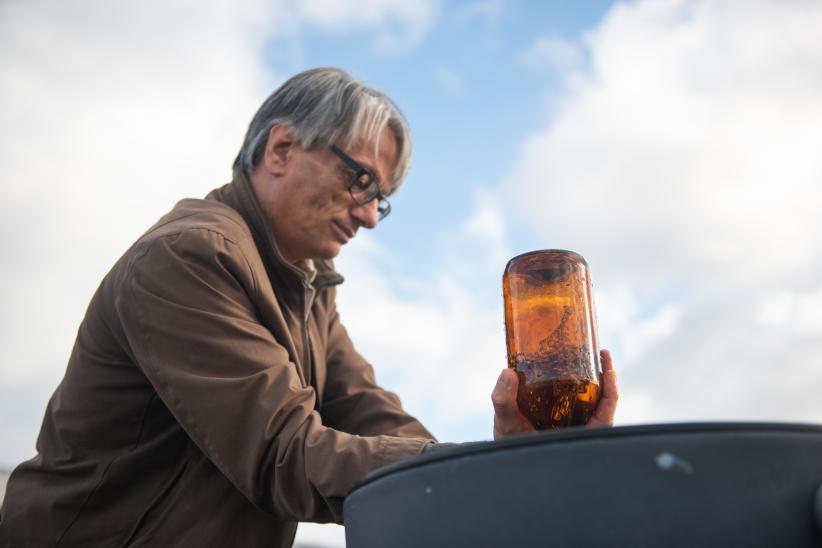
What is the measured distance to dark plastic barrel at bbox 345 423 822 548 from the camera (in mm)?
813

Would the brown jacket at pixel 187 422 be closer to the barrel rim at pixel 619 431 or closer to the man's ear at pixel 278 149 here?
the man's ear at pixel 278 149

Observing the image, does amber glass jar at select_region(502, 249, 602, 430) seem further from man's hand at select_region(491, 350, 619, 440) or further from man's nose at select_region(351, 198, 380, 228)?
man's nose at select_region(351, 198, 380, 228)

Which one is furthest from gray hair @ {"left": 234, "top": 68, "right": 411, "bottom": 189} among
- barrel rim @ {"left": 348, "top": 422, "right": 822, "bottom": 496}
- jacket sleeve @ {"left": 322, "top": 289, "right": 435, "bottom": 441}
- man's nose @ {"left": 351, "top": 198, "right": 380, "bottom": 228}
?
barrel rim @ {"left": 348, "top": 422, "right": 822, "bottom": 496}

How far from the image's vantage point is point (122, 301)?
5.14ft

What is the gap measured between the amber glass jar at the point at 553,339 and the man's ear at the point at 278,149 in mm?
892

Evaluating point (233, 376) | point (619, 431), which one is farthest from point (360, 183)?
point (619, 431)

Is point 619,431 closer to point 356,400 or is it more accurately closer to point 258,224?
point 258,224

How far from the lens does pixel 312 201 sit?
2000 mm

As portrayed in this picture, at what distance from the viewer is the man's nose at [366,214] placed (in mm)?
2070

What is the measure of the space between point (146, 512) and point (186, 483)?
0.29ft

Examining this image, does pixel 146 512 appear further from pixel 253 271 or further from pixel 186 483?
pixel 253 271

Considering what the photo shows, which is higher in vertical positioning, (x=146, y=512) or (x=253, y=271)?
(x=253, y=271)

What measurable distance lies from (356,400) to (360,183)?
22.9 inches

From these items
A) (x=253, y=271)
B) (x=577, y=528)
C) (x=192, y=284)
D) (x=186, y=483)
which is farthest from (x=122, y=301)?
(x=577, y=528)
